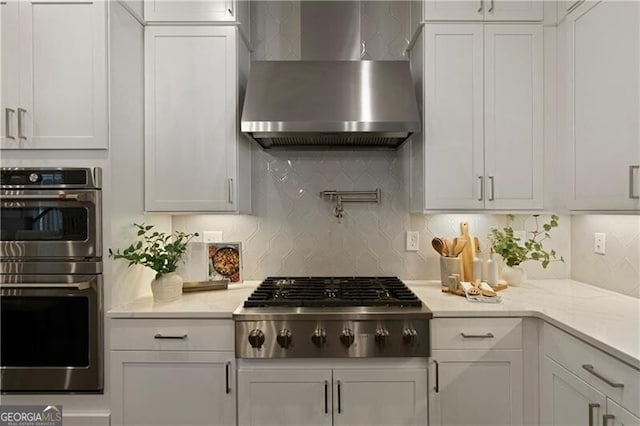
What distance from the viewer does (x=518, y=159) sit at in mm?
2203

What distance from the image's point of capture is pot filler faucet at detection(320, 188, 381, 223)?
2.58 meters

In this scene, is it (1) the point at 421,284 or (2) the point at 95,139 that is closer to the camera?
(2) the point at 95,139

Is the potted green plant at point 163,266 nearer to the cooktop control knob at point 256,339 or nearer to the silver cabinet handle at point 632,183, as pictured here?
the cooktop control knob at point 256,339

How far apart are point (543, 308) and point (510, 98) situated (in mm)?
1100

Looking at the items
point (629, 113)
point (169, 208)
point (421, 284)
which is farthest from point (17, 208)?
point (629, 113)

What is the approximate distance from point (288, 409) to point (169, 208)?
3.90ft

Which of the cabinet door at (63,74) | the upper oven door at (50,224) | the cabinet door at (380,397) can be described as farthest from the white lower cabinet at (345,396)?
the cabinet door at (63,74)

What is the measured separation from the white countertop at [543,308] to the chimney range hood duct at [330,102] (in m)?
0.88

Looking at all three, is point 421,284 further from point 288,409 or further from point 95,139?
point 95,139

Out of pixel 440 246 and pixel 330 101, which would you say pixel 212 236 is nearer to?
pixel 330 101

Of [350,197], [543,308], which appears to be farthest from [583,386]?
[350,197]

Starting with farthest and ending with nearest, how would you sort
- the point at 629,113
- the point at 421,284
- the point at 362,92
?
the point at 421,284 → the point at 362,92 → the point at 629,113

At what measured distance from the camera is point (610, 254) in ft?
7.25

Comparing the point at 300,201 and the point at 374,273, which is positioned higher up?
the point at 300,201
